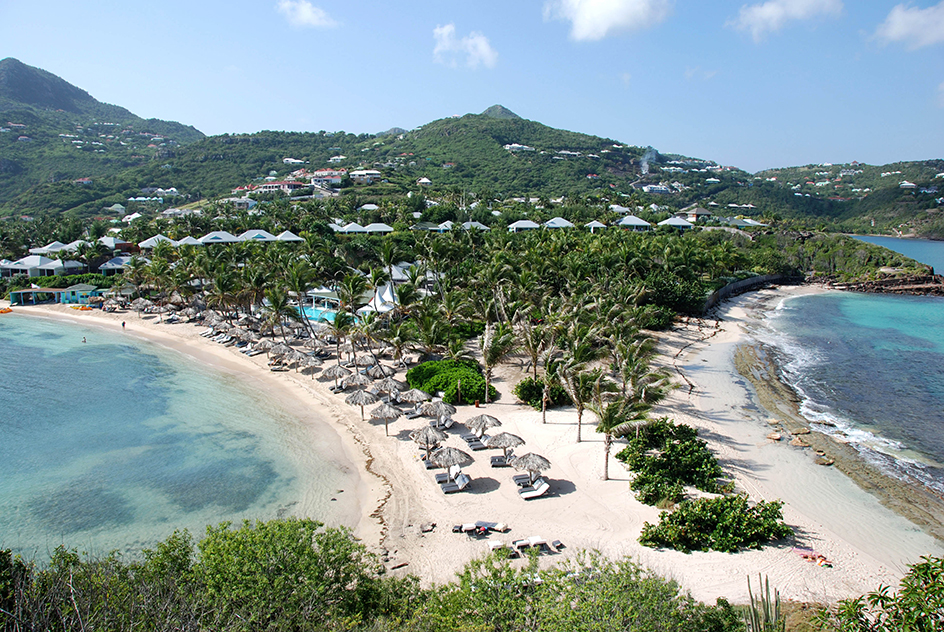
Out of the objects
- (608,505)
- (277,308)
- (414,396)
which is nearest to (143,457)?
(414,396)

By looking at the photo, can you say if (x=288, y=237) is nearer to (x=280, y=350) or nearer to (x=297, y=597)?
(x=280, y=350)

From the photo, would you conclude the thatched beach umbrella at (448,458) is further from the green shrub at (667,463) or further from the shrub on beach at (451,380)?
the shrub on beach at (451,380)

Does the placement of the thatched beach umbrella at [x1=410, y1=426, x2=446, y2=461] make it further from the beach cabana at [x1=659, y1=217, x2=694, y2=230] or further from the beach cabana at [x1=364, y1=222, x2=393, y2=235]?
the beach cabana at [x1=659, y1=217, x2=694, y2=230]

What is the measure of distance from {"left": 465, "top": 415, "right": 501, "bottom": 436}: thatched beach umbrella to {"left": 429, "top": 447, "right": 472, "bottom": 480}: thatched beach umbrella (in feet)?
5.98

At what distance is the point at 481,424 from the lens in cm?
1916

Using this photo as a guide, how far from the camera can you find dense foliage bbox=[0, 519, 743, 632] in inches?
320

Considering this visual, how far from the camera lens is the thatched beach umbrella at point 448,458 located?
16984 mm

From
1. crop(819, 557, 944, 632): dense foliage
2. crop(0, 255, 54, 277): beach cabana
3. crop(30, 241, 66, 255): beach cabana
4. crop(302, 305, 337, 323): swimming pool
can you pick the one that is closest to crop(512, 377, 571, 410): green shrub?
crop(819, 557, 944, 632): dense foliage

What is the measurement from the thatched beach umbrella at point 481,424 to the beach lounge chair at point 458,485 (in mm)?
2550

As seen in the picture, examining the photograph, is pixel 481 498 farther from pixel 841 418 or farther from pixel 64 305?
pixel 64 305

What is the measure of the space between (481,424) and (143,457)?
13.1 metres

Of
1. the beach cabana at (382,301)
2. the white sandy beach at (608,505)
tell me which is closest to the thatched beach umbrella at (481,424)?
the white sandy beach at (608,505)

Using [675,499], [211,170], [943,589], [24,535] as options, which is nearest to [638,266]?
[675,499]

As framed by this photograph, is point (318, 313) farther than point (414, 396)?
Yes
